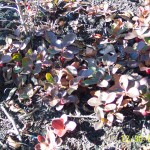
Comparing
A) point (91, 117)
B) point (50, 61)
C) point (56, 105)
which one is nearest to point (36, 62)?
point (50, 61)

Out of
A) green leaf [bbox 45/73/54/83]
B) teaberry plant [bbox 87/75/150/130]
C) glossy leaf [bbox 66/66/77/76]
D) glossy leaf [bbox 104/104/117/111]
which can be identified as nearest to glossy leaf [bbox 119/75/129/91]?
teaberry plant [bbox 87/75/150/130]

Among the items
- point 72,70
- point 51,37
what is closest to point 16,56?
point 51,37

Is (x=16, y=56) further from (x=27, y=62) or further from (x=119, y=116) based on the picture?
(x=119, y=116)

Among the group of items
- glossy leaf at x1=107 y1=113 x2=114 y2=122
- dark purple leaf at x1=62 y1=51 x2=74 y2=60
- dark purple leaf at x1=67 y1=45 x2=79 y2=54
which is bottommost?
glossy leaf at x1=107 y1=113 x2=114 y2=122

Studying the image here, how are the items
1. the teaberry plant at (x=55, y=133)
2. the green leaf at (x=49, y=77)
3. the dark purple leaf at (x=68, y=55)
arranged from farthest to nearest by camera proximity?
the dark purple leaf at (x=68, y=55) < the green leaf at (x=49, y=77) < the teaberry plant at (x=55, y=133)

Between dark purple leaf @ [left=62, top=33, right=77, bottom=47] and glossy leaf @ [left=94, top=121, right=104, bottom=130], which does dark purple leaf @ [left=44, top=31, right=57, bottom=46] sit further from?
glossy leaf @ [left=94, top=121, right=104, bottom=130]

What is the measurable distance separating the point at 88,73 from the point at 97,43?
278 mm

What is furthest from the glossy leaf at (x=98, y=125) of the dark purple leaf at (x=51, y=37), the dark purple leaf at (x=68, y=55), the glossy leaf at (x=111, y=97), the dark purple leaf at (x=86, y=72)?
the dark purple leaf at (x=51, y=37)

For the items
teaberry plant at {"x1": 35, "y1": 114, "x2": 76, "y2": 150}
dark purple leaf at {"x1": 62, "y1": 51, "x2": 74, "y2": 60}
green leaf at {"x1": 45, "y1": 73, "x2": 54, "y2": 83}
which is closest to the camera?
teaberry plant at {"x1": 35, "y1": 114, "x2": 76, "y2": 150}

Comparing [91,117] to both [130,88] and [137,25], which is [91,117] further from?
[137,25]

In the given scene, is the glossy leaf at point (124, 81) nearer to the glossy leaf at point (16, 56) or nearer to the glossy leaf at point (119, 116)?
the glossy leaf at point (119, 116)

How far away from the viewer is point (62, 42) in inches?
77.4

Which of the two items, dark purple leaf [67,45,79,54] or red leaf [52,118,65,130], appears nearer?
red leaf [52,118,65,130]

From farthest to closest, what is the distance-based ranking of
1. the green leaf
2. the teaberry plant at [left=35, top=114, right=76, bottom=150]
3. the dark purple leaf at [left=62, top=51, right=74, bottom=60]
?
the dark purple leaf at [left=62, top=51, right=74, bottom=60]
the green leaf
the teaberry plant at [left=35, top=114, right=76, bottom=150]
